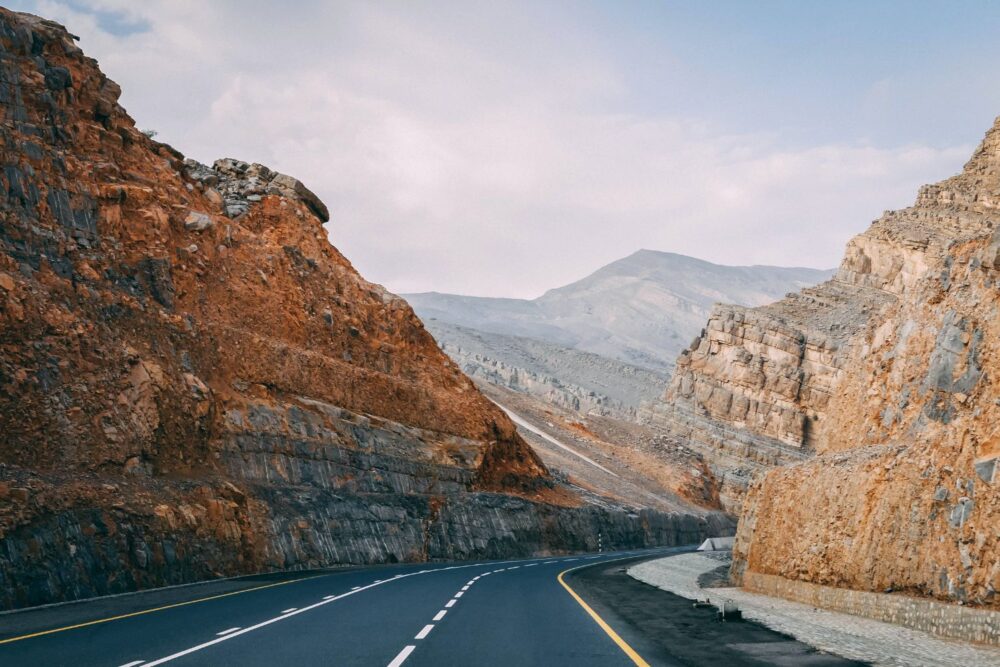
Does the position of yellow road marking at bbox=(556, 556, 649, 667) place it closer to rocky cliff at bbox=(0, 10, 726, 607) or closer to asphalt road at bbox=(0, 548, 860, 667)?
asphalt road at bbox=(0, 548, 860, 667)

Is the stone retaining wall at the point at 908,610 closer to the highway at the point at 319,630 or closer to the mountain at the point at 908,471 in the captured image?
the mountain at the point at 908,471

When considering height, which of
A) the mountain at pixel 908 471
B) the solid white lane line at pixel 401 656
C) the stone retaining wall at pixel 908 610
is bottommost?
the stone retaining wall at pixel 908 610

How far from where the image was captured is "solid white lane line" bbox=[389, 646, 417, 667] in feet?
38.2

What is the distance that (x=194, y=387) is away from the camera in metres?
35.0

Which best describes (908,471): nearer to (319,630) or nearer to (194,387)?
(319,630)

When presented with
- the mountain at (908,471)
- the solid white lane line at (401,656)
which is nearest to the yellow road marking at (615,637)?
the solid white lane line at (401,656)

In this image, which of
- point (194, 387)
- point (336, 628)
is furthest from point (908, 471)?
point (194, 387)

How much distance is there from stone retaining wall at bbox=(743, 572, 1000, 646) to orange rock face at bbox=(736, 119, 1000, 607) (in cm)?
28

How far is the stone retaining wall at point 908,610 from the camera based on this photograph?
13.3m

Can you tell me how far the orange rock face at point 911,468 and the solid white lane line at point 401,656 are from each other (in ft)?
29.5

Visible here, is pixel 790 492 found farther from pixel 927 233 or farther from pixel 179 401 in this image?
pixel 927 233

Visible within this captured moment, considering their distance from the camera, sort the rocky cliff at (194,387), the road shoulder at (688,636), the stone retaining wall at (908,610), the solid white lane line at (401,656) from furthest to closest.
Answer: the rocky cliff at (194,387), the stone retaining wall at (908,610), the road shoulder at (688,636), the solid white lane line at (401,656)

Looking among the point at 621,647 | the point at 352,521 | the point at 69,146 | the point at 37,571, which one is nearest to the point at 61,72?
the point at 69,146

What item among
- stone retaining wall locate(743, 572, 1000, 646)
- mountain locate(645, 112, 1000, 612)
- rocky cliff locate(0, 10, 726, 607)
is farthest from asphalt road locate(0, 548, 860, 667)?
mountain locate(645, 112, 1000, 612)
